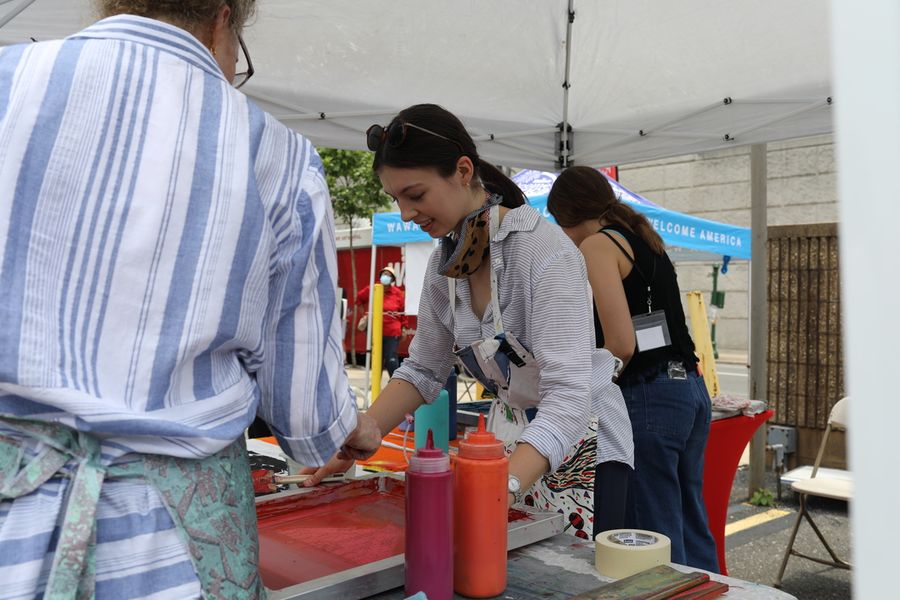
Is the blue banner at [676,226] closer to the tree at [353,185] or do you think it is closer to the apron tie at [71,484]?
the apron tie at [71,484]

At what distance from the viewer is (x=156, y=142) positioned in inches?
30.0

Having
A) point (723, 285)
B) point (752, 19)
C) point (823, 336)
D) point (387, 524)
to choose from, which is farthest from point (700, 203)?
point (387, 524)

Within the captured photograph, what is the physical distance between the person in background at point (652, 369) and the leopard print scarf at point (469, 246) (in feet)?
2.36

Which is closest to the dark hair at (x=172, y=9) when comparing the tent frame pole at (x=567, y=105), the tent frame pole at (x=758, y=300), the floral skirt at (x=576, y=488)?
the floral skirt at (x=576, y=488)

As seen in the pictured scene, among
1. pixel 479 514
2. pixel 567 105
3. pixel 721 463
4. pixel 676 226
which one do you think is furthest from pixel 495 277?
pixel 676 226

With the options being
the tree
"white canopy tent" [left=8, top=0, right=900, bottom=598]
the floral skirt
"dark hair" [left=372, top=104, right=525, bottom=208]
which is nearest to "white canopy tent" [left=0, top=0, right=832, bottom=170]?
"white canopy tent" [left=8, top=0, right=900, bottom=598]

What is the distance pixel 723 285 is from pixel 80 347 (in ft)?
55.9

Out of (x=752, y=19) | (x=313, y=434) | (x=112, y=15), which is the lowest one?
(x=313, y=434)

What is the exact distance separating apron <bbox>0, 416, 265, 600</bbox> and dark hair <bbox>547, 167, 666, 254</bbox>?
1968mm

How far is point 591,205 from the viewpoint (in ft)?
8.70

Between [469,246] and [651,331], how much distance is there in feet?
3.15

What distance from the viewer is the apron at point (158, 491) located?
2.25ft

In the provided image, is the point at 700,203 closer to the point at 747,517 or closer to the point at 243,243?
the point at 747,517

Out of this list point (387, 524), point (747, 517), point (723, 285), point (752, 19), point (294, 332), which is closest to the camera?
point (294, 332)
